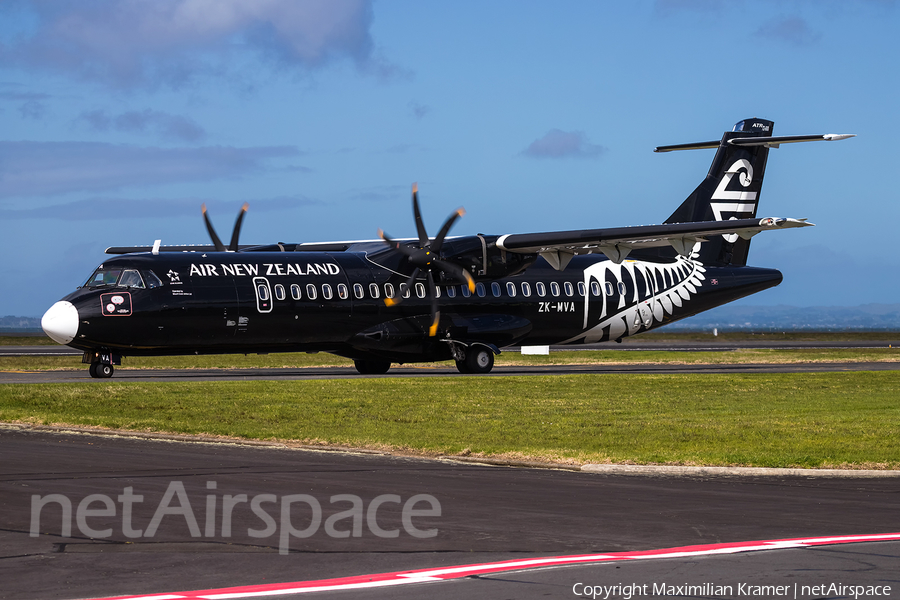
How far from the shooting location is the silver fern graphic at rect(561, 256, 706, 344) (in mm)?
38562

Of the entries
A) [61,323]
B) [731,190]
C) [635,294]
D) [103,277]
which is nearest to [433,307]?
[635,294]

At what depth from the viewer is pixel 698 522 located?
→ 33.3 ft

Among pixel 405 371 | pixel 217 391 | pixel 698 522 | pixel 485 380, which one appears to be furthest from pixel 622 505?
pixel 405 371

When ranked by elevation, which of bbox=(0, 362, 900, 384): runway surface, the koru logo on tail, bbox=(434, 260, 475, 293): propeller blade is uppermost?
the koru logo on tail

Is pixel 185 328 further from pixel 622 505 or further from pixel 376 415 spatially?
pixel 622 505

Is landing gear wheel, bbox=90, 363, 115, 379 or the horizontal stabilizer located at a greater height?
the horizontal stabilizer

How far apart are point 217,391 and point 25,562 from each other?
17940 millimetres

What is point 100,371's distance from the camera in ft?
101

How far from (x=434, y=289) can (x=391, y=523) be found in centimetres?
2487

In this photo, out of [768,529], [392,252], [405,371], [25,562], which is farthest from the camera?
[405,371]

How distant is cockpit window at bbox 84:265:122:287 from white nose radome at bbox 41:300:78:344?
53.4 inches

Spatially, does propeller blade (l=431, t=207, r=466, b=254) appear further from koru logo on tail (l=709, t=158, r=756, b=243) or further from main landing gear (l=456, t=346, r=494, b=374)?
koru logo on tail (l=709, t=158, r=756, b=243)

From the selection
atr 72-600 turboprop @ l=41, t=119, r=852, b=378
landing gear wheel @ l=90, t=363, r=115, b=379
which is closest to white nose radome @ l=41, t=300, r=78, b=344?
atr 72-600 turboprop @ l=41, t=119, r=852, b=378
